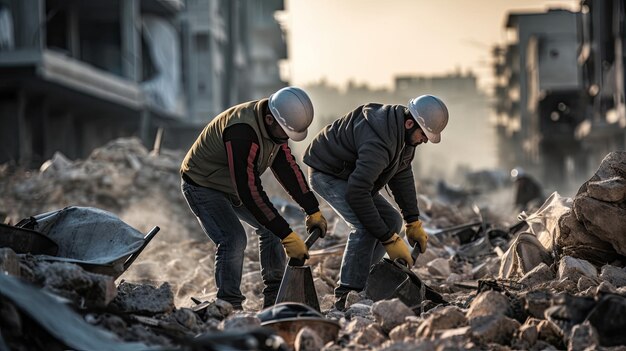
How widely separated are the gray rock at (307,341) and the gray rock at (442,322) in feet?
1.74

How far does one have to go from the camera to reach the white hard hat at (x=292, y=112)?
7.00 metres

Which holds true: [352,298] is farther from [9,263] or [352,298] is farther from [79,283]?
[9,263]

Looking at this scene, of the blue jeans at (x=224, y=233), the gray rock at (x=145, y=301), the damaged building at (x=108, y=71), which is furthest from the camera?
the damaged building at (x=108, y=71)

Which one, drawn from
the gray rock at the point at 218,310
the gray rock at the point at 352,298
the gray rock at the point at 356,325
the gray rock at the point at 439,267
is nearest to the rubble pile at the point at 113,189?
the gray rock at the point at 439,267

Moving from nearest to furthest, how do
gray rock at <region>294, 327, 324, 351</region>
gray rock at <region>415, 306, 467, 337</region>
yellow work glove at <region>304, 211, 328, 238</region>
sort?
gray rock at <region>294, 327, 324, 351</region> < gray rock at <region>415, 306, 467, 337</region> < yellow work glove at <region>304, 211, 328, 238</region>

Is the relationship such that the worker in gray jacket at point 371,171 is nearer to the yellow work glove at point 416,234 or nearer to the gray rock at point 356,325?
the yellow work glove at point 416,234

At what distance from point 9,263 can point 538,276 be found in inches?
141

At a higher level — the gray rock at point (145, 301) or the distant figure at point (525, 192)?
the gray rock at point (145, 301)

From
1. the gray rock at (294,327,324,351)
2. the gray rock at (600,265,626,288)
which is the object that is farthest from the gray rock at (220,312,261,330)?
the gray rock at (600,265,626,288)

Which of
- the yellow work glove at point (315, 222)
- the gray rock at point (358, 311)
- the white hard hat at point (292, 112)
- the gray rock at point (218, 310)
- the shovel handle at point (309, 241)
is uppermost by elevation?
the white hard hat at point (292, 112)

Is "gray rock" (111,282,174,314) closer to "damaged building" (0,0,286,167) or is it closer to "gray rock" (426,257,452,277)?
"gray rock" (426,257,452,277)

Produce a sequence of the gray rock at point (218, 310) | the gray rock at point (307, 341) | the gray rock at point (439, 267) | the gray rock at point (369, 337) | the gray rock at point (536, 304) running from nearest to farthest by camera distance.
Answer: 1. the gray rock at point (307, 341)
2. the gray rock at point (369, 337)
3. the gray rock at point (536, 304)
4. the gray rock at point (218, 310)
5. the gray rock at point (439, 267)

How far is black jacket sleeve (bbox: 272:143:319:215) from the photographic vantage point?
7.43 meters

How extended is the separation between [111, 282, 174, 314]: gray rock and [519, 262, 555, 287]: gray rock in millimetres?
2520
